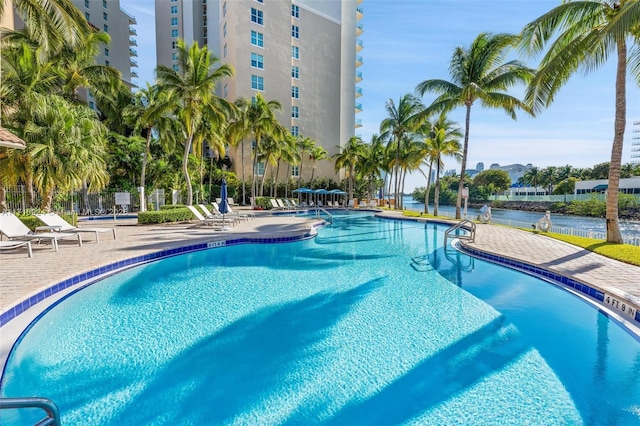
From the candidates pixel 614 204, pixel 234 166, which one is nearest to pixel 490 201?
pixel 234 166

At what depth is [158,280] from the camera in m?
7.20

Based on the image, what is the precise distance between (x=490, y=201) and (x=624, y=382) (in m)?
70.9

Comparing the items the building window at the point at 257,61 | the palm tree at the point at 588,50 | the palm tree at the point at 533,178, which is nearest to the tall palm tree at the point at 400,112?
the palm tree at the point at 588,50

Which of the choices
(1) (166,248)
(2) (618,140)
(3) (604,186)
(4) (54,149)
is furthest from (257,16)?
(3) (604,186)

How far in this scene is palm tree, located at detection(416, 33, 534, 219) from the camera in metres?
17.1

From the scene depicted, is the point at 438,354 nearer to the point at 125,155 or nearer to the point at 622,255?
the point at 622,255

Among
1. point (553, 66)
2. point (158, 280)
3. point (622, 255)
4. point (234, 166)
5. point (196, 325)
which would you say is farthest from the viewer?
point (234, 166)

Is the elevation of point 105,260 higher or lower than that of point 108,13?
lower

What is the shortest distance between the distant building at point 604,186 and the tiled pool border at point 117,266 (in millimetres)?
44754

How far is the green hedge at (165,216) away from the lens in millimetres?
15195

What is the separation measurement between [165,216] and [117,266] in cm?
845

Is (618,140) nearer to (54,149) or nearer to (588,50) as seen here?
(588,50)

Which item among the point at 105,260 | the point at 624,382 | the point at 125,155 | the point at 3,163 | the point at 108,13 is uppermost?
the point at 108,13

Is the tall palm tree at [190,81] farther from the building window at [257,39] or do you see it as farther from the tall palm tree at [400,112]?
the building window at [257,39]
